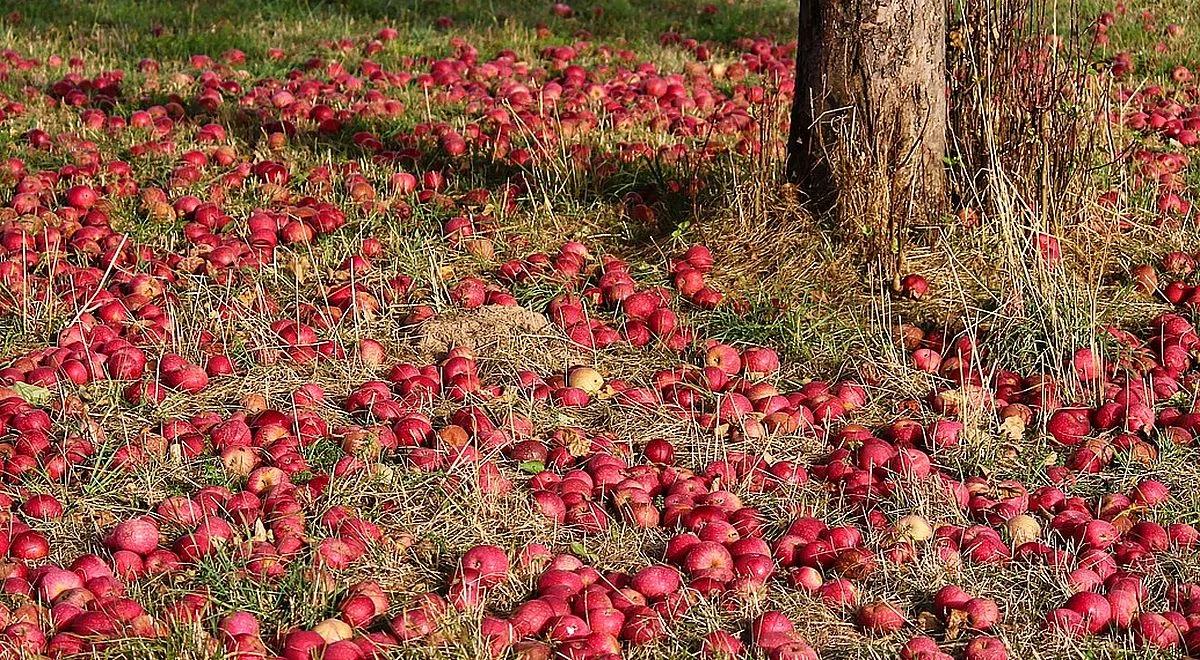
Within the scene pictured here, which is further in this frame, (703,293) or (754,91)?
(754,91)

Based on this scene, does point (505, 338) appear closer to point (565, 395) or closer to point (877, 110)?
point (565, 395)

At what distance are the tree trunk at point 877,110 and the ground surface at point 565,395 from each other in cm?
15

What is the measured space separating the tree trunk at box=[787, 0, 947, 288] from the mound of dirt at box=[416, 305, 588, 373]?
1.09 metres

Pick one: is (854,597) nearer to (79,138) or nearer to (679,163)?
(679,163)

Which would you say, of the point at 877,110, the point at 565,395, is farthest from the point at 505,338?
the point at 877,110

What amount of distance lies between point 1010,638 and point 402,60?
537cm

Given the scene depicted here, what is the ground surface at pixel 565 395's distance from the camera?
3.22m

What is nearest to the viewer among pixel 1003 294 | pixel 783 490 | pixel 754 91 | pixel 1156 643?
pixel 1156 643

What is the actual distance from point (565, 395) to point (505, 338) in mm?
418

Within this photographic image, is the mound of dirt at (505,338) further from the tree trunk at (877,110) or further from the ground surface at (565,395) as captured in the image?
the tree trunk at (877,110)

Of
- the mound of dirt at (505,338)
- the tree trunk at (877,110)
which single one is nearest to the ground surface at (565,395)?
the mound of dirt at (505,338)

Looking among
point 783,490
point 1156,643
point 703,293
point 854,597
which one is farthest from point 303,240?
point 1156,643

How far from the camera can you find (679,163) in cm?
581

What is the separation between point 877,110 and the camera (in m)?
4.87
